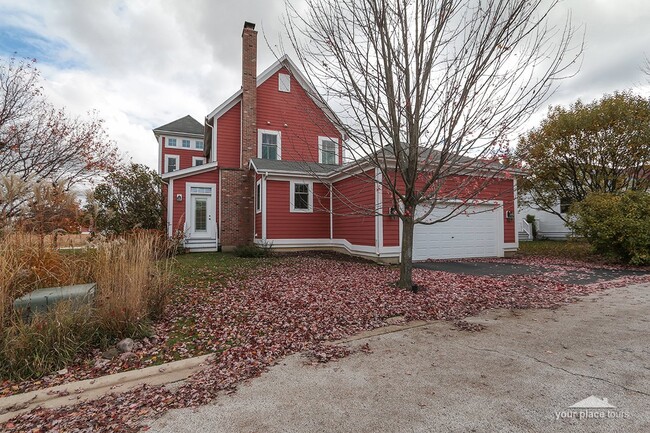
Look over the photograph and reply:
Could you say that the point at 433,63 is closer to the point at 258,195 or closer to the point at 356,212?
the point at 356,212

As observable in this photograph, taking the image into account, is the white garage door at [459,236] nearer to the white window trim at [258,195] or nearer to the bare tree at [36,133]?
the white window trim at [258,195]

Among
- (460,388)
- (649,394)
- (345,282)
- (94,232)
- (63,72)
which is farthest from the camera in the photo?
(63,72)

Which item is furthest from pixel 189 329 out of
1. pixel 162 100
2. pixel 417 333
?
pixel 162 100

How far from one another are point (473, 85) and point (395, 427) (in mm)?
5082

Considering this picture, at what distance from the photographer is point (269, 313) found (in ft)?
15.7

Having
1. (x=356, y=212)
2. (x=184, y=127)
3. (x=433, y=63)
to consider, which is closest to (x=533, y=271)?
(x=356, y=212)

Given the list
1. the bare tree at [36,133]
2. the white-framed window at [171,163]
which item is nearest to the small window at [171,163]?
the white-framed window at [171,163]

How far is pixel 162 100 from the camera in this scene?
49.3 feet

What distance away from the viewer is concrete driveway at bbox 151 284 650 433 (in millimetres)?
2223

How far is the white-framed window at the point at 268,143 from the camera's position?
49.0ft

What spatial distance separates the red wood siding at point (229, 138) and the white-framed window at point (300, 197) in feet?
12.4

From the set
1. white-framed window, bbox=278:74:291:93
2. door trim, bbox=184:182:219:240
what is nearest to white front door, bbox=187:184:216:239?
door trim, bbox=184:182:219:240

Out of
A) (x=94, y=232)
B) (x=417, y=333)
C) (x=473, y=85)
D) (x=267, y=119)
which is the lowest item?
(x=417, y=333)

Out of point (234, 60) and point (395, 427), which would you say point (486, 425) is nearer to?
point (395, 427)
